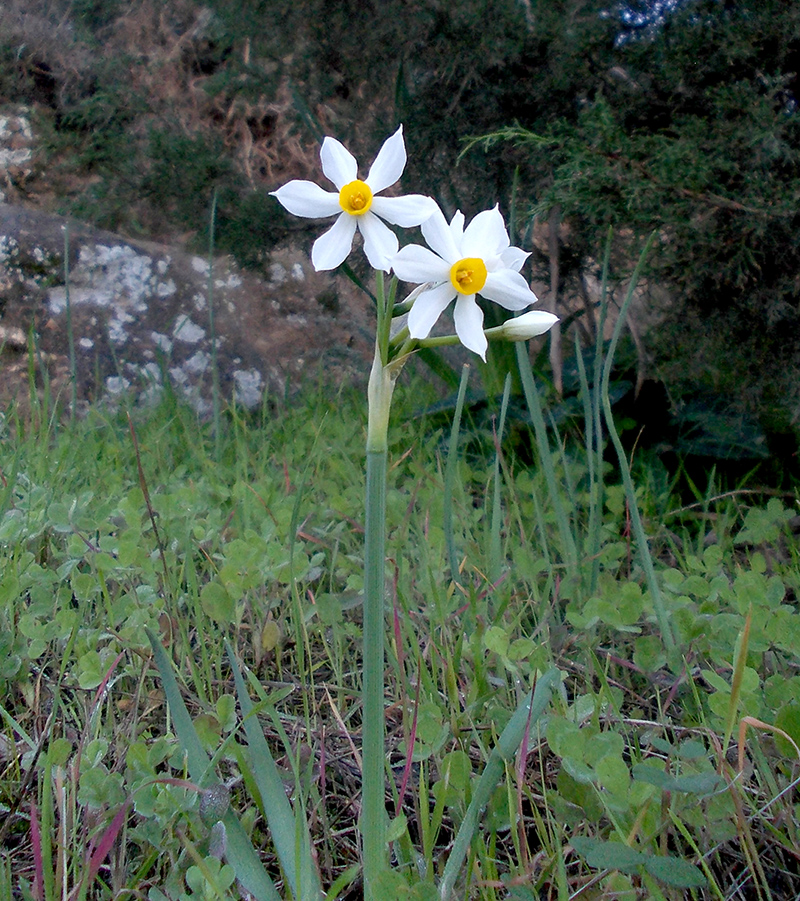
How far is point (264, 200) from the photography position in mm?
2340

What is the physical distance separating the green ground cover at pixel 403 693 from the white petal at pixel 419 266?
0.35 m

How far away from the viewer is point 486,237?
61cm

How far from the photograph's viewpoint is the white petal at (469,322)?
59cm

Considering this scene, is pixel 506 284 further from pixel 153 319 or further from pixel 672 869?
pixel 153 319

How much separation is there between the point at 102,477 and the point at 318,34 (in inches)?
49.2

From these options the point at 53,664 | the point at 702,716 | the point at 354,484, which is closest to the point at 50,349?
the point at 354,484

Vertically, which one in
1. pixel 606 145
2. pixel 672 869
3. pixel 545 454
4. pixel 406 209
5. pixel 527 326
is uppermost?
pixel 606 145

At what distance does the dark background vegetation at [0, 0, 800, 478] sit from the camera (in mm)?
1433

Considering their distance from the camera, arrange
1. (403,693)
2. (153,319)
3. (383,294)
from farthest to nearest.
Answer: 1. (153,319)
2. (403,693)
3. (383,294)

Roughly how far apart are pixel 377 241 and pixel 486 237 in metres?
0.09

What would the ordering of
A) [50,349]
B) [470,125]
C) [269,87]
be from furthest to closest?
[50,349], [269,87], [470,125]

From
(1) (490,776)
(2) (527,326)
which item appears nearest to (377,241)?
(2) (527,326)

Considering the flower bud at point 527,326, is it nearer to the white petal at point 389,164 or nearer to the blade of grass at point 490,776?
the white petal at point 389,164

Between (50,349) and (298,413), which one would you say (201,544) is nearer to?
(298,413)
